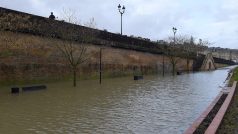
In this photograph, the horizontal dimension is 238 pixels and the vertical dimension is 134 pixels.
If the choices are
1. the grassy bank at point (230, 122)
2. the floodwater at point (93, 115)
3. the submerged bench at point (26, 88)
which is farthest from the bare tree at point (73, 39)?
the grassy bank at point (230, 122)

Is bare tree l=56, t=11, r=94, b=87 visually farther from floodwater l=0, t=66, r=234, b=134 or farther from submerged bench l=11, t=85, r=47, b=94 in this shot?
floodwater l=0, t=66, r=234, b=134

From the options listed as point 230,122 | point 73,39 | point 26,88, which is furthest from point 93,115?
point 73,39

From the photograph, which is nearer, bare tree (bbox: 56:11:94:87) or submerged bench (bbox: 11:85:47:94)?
submerged bench (bbox: 11:85:47:94)

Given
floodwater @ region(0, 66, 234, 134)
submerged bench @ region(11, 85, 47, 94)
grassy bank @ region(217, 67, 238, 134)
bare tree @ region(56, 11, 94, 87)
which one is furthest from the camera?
bare tree @ region(56, 11, 94, 87)

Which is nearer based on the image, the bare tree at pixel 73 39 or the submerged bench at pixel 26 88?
the submerged bench at pixel 26 88

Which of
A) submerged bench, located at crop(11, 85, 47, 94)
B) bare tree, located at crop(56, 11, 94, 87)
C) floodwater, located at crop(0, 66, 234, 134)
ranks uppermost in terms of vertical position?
bare tree, located at crop(56, 11, 94, 87)

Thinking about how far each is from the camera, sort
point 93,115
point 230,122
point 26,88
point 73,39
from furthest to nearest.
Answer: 1. point 73,39
2. point 26,88
3. point 93,115
4. point 230,122

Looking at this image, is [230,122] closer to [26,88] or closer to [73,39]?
[26,88]

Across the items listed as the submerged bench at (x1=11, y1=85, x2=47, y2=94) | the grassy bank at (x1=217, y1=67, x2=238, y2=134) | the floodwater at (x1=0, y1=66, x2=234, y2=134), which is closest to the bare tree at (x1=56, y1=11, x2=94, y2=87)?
the submerged bench at (x1=11, y1=85, x2=47, y2=94)

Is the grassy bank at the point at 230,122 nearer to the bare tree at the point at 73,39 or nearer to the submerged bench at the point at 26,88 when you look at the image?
the submerged bench at the point at 26,88

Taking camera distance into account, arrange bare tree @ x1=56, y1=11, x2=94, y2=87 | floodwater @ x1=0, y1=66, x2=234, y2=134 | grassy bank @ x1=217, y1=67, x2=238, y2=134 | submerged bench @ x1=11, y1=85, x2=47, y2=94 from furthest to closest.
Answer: bare tree @ x1=56, y1=11, x2=94, y2=87 < submerged bench @ x1=11, y1=85, x2=47, y2=94 < floodwater @ x1=0, y1=66, x2=234, y2=134 < grassy bank @ x1=217, y1=67, x2=238, y2=134

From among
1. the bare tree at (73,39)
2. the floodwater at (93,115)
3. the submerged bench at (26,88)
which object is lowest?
the floodwater at (93,115)

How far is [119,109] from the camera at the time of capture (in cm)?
1519

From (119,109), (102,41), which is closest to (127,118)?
(119,109)
